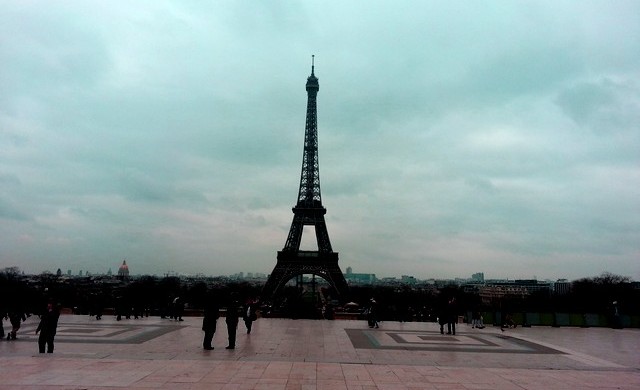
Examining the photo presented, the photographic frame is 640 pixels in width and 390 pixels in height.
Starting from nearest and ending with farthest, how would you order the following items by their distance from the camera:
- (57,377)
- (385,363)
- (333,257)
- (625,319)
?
(57,377) → (385,363) → (625,319) → (333,257)

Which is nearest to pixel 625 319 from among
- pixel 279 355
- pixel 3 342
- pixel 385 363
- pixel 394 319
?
pixel 394 319

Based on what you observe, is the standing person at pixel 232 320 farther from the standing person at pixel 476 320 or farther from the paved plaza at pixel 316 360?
the standing person at pixel 476 320

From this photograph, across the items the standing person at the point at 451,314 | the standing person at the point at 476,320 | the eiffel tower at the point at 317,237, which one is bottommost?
the standing person at the point at 476,320

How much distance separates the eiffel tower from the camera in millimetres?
74125

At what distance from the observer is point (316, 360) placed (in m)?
12.4

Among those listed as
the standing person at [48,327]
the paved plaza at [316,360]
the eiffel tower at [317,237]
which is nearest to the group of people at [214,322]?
the paved plaza at [316,360]

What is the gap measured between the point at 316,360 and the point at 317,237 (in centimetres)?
6711

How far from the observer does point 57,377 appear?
9547 millimetres

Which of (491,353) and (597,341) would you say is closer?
(491,353)

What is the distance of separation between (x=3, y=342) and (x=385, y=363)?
11878 millimetres

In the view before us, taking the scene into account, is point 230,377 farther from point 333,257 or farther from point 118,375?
point 333,257

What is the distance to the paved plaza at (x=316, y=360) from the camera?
31.6 ft

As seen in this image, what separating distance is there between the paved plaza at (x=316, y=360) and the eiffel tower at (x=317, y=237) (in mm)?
54192

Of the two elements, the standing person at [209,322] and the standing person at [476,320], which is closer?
the standing person at [209,322]
